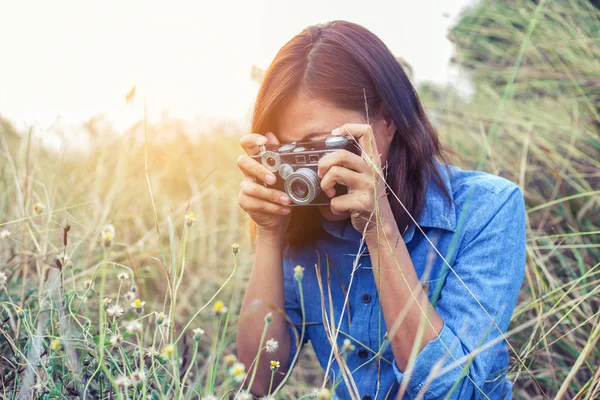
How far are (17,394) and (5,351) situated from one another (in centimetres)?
34

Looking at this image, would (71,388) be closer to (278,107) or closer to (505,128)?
(278,107)

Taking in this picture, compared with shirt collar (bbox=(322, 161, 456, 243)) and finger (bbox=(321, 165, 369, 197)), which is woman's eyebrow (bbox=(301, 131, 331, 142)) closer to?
finger (bbox=(321, 165, 369, 197))

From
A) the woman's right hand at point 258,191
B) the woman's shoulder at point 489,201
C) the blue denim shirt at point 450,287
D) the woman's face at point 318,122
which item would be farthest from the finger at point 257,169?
the woman's shoulder at point 489,201

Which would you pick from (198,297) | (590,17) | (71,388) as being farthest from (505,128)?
(71,388)

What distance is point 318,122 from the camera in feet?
4.14

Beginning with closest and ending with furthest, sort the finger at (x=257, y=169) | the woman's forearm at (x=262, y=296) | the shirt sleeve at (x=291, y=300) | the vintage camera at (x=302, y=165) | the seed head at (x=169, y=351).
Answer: the seed head at (x=169, y=351)
the vintage camera at (x=302, y=165)
the finger at (x=257, y=169)
the woman's forearm at (x=262, y=296)
the shirt sleeve at (x=291, y=300)

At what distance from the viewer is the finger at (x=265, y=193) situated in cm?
124

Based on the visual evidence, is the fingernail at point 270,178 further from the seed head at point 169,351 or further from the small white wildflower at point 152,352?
the seed head at point 169,351

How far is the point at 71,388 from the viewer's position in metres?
0.88

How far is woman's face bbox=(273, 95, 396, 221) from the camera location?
49.6 inches

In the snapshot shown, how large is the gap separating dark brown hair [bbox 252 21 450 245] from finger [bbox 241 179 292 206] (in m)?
0.19

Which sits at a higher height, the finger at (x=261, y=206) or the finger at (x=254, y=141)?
the finger at (x=254, y=141)

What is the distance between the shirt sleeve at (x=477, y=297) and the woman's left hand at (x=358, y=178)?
21 cm

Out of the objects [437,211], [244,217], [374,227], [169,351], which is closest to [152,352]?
[169,351]
